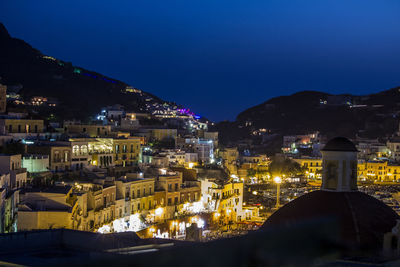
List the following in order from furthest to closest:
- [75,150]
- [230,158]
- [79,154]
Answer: [230,158] → [79,154] → [75,150]

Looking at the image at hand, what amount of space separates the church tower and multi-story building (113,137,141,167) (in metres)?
31.3

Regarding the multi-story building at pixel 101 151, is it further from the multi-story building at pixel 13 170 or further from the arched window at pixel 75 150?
the multi-story building at pixel 13 170

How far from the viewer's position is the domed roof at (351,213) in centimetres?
939

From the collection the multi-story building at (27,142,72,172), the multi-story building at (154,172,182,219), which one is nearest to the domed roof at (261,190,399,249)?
the multi-story building at (154,172,182,219)

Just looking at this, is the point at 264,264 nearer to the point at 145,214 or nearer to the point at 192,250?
the point at 192,250

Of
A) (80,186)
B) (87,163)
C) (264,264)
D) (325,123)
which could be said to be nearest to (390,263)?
(264,264)

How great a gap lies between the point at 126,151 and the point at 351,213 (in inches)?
1311

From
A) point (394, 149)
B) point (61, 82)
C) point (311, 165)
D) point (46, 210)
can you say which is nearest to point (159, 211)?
point (46, 210)

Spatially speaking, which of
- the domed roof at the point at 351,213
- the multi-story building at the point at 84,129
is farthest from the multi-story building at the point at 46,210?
the multi-story building at the point at 84,129

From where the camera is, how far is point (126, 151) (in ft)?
137

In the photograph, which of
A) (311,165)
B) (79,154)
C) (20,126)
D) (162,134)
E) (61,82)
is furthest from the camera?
(61,82)

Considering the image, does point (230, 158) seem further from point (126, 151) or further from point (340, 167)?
point (340, 167)

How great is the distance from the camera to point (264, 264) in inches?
84.0

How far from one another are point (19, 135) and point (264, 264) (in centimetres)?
3623
